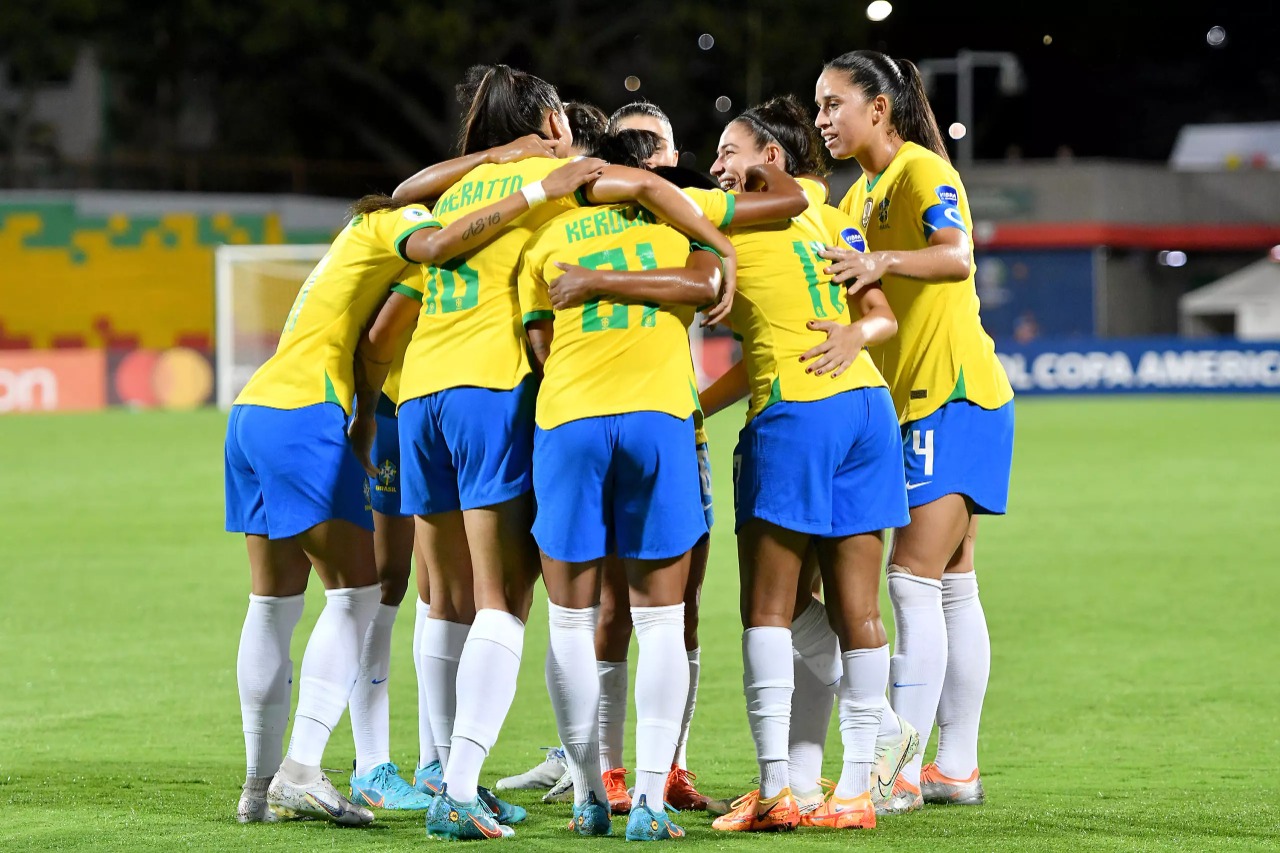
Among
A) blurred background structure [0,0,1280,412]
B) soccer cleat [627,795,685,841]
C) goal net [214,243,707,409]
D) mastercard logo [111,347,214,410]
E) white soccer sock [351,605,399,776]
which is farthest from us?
blurred background structure [0,0,1280,412]

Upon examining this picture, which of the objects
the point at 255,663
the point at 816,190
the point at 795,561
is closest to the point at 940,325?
the point at 816,190

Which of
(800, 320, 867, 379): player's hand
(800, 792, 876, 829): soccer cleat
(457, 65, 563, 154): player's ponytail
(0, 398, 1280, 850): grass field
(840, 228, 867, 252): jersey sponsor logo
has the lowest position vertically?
(0, 398, 1280, 850): grass field

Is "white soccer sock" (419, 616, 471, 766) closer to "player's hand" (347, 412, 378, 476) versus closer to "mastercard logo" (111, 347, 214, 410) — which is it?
"player's hand" (347, 412, 378, 476)

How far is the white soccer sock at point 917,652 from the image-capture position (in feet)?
16.4

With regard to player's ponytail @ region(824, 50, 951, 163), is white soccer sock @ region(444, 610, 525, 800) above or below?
below

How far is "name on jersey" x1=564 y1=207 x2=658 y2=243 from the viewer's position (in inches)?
177

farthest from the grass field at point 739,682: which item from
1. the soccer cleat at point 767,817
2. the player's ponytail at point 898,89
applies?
the player's ponytail at point 898,89

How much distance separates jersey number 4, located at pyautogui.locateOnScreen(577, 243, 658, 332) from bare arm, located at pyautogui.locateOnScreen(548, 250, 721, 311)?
27mm

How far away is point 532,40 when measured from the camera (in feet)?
131

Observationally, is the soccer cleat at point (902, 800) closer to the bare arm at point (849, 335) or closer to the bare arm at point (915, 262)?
the bare arm at point (849, 335)

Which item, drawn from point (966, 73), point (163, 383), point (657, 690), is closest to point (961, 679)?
point (657, 690)

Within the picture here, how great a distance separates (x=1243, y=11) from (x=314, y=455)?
4581 centimetres

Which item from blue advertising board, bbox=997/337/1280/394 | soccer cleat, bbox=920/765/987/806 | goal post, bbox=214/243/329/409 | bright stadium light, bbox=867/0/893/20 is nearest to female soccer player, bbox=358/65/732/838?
soccer cleat, bbox=920/765/987/806

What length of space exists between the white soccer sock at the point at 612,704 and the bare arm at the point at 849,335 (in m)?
1.03
